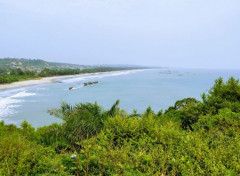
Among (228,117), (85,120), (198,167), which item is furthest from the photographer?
(85,120)

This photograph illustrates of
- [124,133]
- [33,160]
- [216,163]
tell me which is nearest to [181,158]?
[216,163]

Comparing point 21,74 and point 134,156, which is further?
point 21,74

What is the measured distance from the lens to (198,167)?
2.86 meters

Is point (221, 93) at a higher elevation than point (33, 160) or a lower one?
higher

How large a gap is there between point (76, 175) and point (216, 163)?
8.57 ft

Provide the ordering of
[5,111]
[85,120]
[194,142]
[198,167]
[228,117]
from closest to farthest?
[198,167]
[194,142]
[228,117]
[85,120]
[5,111]

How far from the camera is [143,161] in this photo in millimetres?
3188

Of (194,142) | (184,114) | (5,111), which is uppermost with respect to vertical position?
(194,142)

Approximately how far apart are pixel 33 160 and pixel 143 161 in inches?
83.2

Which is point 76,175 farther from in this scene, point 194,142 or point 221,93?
point 221,93

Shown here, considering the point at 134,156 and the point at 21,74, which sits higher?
the point at 21,74

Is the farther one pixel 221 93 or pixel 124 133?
pixel 221 93

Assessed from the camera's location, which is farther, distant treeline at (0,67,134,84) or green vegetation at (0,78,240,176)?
distant treeline at (0,67,134,84)

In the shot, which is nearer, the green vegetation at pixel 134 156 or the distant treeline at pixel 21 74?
the green vegetation at pixel 134 156
